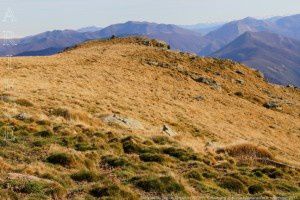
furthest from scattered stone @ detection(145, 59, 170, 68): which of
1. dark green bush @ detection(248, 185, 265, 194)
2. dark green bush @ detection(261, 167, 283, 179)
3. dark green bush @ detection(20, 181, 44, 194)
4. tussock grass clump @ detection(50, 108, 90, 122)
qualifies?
dark green bush @ detection(20, 181, 44, 194)

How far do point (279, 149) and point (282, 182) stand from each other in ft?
69.1

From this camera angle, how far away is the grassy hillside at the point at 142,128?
18.5 metres

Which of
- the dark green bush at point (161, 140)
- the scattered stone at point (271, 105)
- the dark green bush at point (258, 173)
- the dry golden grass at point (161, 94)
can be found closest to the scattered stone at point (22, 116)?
the dry golden grass at point (161, 94)

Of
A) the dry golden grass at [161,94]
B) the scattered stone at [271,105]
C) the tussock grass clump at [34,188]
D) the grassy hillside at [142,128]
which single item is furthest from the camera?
the scattered stone at [271,105]

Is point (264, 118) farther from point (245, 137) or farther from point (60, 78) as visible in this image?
point (60, 78)

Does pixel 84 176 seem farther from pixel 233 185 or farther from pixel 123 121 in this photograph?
pixel 123 121

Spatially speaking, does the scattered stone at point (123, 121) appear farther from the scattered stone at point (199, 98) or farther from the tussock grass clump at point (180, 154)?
the scattered stone at point (199, 98)

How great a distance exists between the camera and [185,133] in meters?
40.3

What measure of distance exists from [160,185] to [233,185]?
13.6 ft

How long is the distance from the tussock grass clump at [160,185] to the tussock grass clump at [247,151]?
13115mm

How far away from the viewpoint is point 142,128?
1407 inches

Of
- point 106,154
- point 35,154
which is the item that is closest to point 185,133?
point 106,154

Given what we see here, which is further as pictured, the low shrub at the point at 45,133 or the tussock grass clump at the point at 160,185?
the low shrub at the point at 45,133

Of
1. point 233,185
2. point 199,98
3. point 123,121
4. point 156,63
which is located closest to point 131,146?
point 233,185
